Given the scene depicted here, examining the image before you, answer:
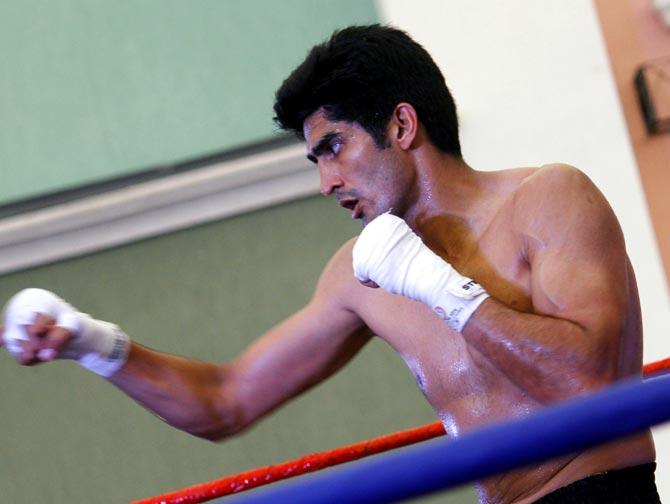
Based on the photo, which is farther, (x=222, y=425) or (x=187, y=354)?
(x=187, y=354)

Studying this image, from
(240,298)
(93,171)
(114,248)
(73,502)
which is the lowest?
(73,502)

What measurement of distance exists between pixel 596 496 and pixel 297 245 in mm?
1576

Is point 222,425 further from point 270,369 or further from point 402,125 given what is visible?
point 402,125

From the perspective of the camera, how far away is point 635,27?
129 inches

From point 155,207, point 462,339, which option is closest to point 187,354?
point 155,207

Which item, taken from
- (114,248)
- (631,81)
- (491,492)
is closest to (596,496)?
(491,492)

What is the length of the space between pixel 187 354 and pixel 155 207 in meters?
0.38

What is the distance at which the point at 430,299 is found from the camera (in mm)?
1385

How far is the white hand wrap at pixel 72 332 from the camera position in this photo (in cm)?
149

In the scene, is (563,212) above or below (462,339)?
above

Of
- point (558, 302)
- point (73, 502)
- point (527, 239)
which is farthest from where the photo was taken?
point (73, 502)

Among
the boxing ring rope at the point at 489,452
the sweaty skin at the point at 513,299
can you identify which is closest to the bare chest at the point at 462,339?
the sweaty skin at the point at 513,299

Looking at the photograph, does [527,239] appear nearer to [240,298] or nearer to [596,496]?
[596,496]

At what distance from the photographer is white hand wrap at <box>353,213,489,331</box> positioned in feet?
4.48
